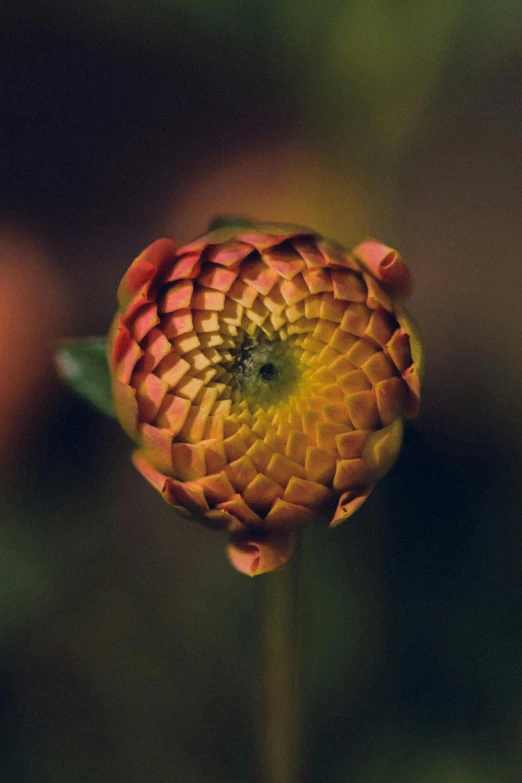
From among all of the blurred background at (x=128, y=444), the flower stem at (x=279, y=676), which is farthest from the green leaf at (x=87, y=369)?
the blurred background at (x=128, y=444)

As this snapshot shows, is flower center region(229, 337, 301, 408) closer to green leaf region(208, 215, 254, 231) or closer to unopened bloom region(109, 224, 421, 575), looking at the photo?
unopened bloom region(109, 224, 421, 575)

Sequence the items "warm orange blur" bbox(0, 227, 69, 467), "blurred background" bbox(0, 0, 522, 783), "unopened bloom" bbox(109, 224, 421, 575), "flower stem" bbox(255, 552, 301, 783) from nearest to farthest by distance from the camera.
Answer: "unopened bloom" bbox(109, 224, 421, 575), "flower stem" bbox(255, 552, 301, 783), "blurred background" bbox(0, 0, 522, 783), "warm orange blur" bbox(0, 227, 69, 467)

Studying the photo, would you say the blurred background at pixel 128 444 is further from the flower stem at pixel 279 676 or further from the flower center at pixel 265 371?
the flower center at pixel 265 371

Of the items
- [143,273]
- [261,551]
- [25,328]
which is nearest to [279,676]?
[261,551]

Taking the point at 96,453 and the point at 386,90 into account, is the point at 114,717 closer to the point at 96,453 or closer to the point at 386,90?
the point at 96,453

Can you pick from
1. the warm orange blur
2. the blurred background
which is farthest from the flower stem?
the warm orange blur

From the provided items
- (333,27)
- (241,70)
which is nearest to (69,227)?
(241,70)

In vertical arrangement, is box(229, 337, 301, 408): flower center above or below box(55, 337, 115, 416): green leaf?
above
